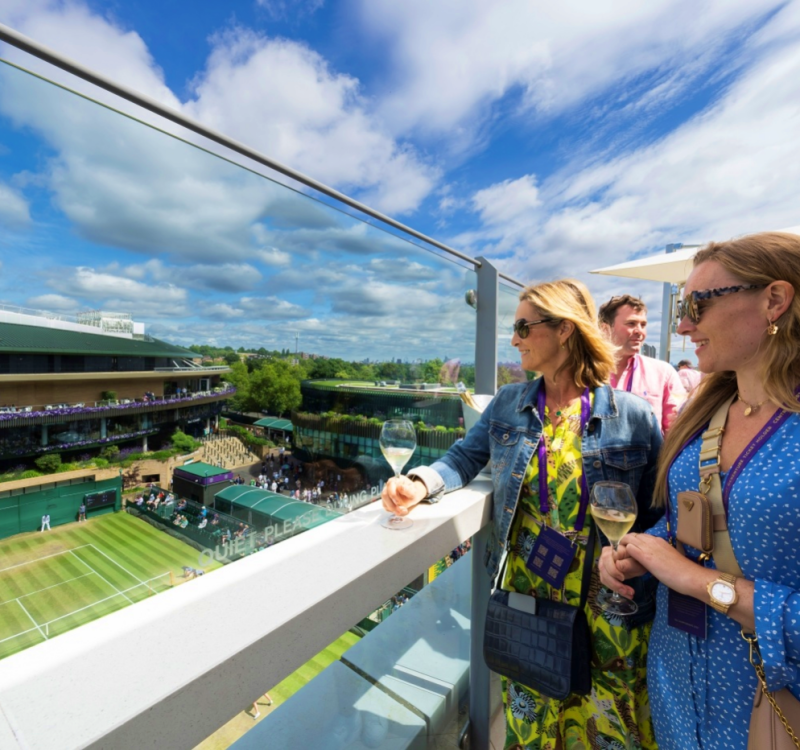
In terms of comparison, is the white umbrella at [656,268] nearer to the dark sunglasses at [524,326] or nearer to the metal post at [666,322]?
the metal post at [666,322]

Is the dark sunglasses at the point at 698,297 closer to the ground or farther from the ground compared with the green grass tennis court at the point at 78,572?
farther from the ground

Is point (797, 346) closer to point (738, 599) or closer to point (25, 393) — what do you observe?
point (738, 599)

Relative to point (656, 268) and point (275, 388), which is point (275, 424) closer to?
point (275, 388)

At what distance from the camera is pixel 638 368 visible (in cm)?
279

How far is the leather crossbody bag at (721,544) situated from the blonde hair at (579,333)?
43 centimetres

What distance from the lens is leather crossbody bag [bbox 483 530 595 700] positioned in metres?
1.27

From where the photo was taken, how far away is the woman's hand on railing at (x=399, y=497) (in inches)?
→ 47.8

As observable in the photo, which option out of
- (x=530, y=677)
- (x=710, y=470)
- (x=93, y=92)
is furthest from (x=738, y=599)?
(x=93, y=92)

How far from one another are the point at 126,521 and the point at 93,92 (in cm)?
100

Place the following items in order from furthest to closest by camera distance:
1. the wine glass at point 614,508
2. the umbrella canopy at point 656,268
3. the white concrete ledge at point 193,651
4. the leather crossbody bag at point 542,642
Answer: the umbrella canopy at point 656,268, the leather crossbody bag at point 542,642, the wine glass at point 614,508, the white concrete ledge at point 193,651

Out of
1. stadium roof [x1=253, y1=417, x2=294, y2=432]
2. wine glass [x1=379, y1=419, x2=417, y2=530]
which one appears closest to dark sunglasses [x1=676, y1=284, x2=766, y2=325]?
wine glass [x1=379, y1=419, x2=417, y2=530]

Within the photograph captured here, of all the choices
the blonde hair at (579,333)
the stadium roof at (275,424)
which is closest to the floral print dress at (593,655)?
the blonde hair at (579,333)

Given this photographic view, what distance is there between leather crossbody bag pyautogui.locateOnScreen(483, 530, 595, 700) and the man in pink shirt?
1762mm

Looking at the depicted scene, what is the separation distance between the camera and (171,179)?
106 centimetres
